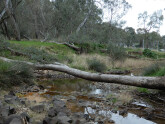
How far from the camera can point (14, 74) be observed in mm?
6113

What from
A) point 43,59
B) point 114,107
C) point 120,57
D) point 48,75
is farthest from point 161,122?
point 120,57

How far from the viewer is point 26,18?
97.2 ft

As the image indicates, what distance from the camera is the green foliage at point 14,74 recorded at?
575 centimetres

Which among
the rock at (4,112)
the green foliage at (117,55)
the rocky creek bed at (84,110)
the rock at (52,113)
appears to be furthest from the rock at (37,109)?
the green foliage at (117,55)

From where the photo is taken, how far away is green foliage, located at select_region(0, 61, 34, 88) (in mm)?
5750

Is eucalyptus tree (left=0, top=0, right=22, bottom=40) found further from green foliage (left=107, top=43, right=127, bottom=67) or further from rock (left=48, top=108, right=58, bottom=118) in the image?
rock (left=48, top=108, right=58, bottom=118)

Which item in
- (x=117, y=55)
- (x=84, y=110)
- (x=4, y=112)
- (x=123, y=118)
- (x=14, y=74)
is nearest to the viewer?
(x=4, y=112)

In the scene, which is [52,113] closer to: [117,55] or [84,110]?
[84,110]

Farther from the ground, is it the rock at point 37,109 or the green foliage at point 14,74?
the green foliage at point 14,74

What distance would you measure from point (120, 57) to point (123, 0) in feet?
56.0

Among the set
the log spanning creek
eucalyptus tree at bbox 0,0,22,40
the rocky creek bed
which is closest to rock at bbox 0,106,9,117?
the rocky creek bed

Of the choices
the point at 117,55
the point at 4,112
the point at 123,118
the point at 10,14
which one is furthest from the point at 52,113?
the point at 10,14

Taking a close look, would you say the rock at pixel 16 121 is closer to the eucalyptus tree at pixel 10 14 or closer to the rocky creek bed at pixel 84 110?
the rocky creek bed at pixel 84 110

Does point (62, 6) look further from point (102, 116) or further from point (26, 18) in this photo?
point (102, 116)
